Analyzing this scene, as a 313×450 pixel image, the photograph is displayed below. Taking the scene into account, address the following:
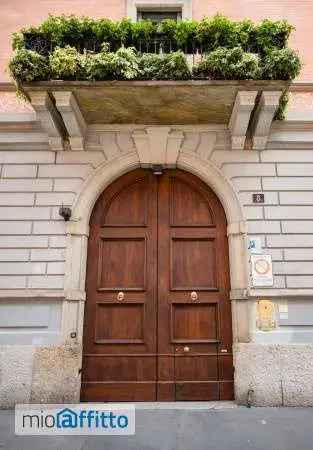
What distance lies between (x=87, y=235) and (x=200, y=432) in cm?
A: 367

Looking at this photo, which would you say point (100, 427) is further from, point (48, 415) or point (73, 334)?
point (73, 334)

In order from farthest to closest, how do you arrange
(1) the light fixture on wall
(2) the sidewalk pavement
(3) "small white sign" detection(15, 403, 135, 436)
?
(1) the light fixture on wall → (3) "small white sign" detection(15, 403, 135, 436) → (2) the sidewalk pavement

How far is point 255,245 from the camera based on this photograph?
6.69 meters

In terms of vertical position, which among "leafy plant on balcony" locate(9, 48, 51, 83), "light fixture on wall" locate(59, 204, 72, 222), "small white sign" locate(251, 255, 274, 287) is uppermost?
"leafy plant on balcony" locate(9, 48, 51, 83)

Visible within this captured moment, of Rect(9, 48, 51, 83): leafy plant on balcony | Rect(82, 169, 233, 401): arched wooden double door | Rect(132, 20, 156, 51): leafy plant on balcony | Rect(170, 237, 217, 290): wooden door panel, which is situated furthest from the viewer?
Rect(170, 237, 217, 290): wooden door panel

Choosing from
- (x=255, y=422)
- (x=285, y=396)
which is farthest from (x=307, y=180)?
(x=255, y=422)

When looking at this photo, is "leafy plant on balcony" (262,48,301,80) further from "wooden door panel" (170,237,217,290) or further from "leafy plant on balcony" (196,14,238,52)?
"wooden door panel" (170,237,217,290)

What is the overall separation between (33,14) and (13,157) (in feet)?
11.1

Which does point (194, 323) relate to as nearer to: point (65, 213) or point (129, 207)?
point (129, 207)

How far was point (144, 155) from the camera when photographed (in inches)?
287

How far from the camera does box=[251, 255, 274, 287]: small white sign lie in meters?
6.50

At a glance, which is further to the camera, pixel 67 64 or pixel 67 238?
pixel 67 238

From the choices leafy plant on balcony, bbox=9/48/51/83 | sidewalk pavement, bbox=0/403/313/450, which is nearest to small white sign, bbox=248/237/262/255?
sidewalk pavement, bbox=0/403/313/450

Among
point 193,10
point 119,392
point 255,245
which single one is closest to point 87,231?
point 119,392
